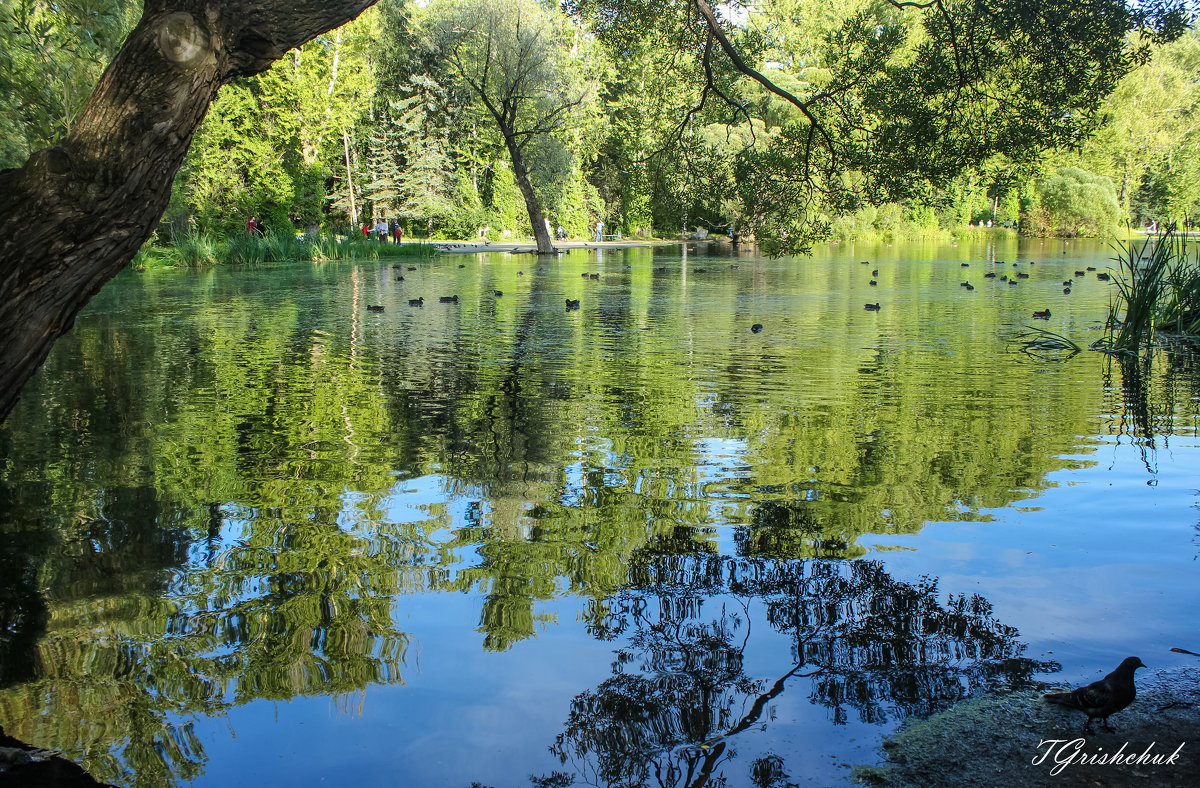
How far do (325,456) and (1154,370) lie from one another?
9772 millimetres

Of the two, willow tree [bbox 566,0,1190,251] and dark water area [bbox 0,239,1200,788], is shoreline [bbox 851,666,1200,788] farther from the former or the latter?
willow tree [bbox 566,0,1190,251]

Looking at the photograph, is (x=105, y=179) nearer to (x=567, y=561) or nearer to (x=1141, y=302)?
(x=567, y=561)

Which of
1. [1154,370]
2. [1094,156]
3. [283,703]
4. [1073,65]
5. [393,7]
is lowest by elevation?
[283,703]

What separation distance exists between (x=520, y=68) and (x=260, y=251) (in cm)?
1269

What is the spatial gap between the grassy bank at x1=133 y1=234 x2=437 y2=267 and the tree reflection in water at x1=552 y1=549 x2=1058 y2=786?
29.6 m

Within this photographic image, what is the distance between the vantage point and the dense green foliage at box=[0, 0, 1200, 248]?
9.87 meters

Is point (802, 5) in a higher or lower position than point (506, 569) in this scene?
higher

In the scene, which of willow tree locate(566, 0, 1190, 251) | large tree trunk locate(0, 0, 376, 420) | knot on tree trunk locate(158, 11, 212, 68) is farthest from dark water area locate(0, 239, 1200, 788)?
willow tree locate(566, 0, 1190, 251)

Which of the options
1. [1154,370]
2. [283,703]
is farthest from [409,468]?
[1154,370]

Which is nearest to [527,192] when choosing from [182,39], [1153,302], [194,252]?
[194,252]

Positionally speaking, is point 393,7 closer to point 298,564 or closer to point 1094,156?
point 1094,156

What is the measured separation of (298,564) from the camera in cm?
470

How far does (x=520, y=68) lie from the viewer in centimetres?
3616

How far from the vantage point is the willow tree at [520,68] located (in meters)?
35.9
